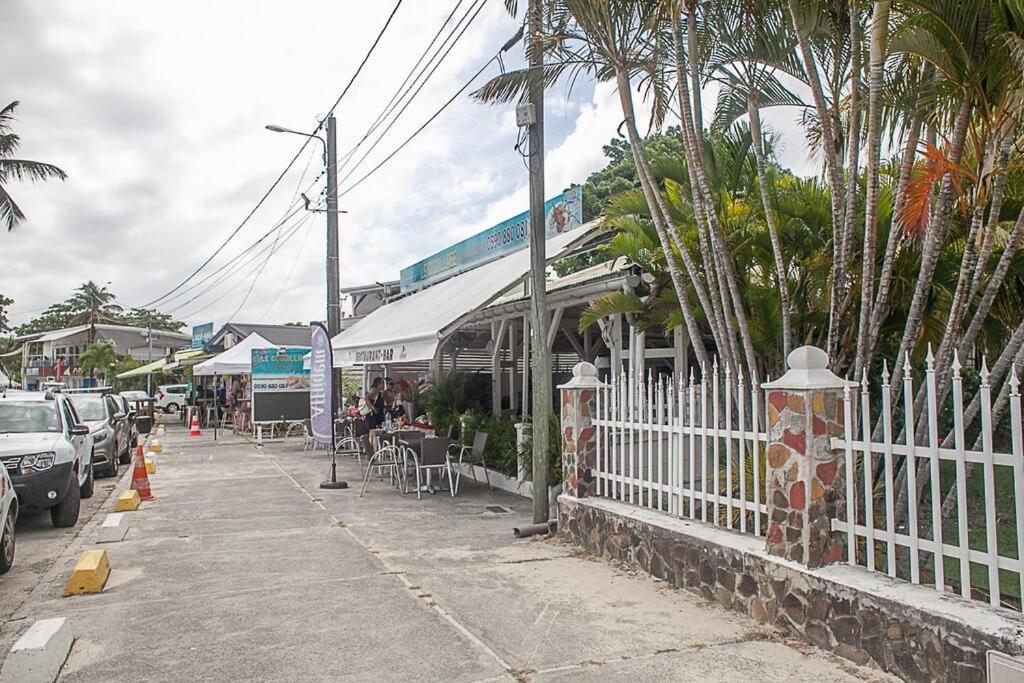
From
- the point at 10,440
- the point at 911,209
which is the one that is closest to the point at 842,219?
the point at 911,209

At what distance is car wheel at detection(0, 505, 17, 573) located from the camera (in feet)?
20.9

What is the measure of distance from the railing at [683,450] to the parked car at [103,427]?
9415 mm

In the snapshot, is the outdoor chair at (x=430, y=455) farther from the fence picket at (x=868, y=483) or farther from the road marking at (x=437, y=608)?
the fence picket at (x=868, y=483)

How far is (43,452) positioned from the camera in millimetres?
8102

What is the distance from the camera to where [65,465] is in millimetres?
8250

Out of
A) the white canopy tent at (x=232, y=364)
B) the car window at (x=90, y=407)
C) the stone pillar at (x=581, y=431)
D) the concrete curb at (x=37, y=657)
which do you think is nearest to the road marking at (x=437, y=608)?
the stone pillar at (x=581, y=431)

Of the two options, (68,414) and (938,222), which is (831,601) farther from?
(68,414)

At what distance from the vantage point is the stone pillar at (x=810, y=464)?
460cm

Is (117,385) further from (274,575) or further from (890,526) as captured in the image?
(890,526)

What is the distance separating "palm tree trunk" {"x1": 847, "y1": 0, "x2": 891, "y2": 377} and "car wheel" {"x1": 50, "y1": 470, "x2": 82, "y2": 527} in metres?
8.05

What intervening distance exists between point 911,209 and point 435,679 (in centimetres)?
453

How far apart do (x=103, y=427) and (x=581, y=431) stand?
9645 millimetres

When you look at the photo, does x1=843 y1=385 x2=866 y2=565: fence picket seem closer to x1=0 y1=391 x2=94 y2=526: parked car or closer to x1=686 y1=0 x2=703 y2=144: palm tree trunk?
x1=686 y1=0 x2=703 y2=144: palm tree trunk

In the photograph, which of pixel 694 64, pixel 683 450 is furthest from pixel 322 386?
pixel 694 64
